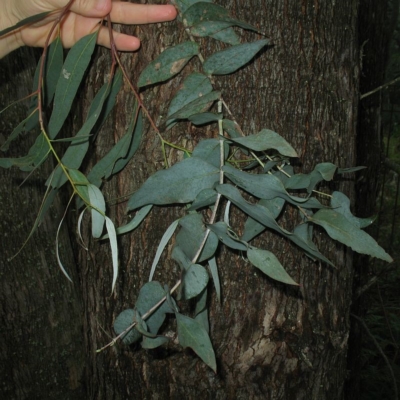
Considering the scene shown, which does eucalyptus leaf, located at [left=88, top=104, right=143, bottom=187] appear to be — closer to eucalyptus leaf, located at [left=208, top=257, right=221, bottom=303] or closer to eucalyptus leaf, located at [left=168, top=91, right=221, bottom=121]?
eucalyptus leaf, located at [left=168, top=91, right=221, bottom=121]

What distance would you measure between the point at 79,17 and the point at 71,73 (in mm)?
118

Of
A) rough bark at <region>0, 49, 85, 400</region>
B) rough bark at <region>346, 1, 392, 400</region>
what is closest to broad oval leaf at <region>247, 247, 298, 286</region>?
rough bark at <region>0, 49, 85, 400</region>

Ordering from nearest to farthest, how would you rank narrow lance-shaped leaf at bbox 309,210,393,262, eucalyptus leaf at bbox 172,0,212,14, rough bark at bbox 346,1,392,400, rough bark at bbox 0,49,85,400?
narrow lance-shaped leaf at bbox 309,210,393,262
eucalyptus leaf at bbox 172,0,212,14
rough bark at bbox 0,49,85,400
rough bark at bbox 346,1,392,400

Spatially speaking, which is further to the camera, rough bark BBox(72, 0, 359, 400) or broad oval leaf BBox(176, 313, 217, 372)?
Result: rough bark BBox(72, 0, 359, 400)

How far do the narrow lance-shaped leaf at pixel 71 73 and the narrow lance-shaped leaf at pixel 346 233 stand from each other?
44 cm

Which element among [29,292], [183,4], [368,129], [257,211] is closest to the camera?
[257,211]

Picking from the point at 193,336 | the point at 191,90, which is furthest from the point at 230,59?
the point at 193,336

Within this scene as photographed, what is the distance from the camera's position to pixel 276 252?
2.79ft

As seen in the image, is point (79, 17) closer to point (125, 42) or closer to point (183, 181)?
point (125, 42)

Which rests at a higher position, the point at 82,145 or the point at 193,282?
the point at 82,145

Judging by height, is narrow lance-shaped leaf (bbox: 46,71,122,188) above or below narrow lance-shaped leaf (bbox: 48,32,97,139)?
below

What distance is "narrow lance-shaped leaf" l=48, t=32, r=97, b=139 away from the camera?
31.9 inches

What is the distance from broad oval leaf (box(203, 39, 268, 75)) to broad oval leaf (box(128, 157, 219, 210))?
6.1 inches

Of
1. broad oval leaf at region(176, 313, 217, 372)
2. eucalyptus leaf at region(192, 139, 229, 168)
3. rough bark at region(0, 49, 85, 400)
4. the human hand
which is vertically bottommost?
rough bark at region(0, 49, 85, 400)
